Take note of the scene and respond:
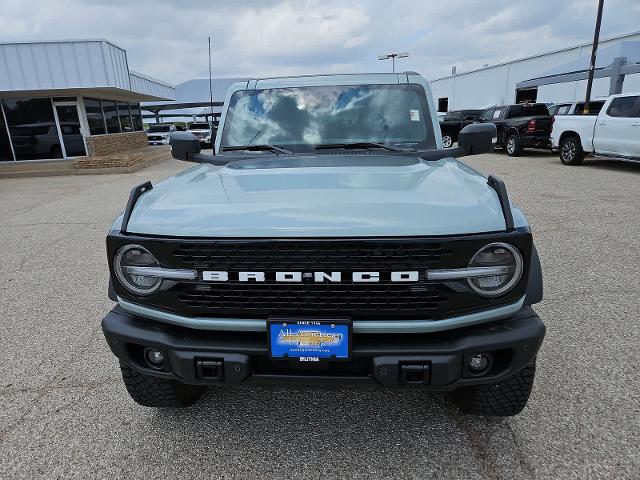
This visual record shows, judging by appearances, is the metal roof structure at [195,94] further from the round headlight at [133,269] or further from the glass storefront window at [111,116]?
the round headlight at [133,269]

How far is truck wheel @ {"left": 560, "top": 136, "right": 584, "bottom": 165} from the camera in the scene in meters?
12.6

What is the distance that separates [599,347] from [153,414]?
297cm

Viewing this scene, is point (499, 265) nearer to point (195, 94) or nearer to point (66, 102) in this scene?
point (66, 102)

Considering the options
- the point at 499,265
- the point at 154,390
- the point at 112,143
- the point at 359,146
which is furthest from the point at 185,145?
the point at 112,143

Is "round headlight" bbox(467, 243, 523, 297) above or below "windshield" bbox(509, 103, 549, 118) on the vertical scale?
below

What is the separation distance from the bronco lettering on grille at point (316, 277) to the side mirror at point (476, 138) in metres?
1.65

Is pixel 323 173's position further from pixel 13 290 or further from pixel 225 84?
pixel 225 84

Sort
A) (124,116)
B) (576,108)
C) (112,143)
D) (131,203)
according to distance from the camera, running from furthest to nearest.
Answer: (124,116)
(112,143)
(576,108)
(131,203)

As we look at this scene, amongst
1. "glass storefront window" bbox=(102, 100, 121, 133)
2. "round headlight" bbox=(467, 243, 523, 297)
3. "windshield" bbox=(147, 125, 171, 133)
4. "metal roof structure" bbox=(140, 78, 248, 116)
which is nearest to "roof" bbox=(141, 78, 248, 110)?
"metal roof structure" bbox=(140, 78, 248, 116)

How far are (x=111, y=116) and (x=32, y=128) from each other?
14.8 ft

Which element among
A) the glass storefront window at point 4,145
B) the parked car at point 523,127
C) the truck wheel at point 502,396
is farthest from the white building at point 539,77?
the glass storefront window at point 4,145

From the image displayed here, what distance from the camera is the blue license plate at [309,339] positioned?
72.6 inches

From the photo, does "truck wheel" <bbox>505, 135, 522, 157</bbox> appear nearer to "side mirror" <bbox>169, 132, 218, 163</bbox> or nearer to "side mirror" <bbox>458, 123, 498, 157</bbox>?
"side mirror" <bbox>458, 123, 498, 157</bbox>

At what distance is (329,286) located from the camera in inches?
72.7
